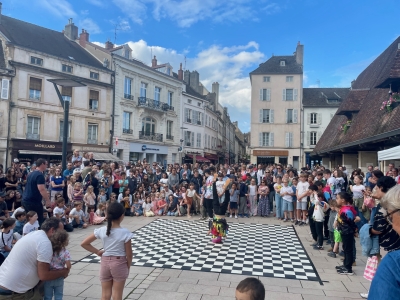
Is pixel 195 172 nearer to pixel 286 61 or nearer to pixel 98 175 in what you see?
pixel 98 175

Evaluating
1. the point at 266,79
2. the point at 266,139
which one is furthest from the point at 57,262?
the point at 266,79

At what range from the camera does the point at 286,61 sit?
117ft

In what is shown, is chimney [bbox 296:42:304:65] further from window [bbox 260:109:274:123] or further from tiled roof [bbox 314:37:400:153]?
tiled roof [bbox 314:37:400:153]

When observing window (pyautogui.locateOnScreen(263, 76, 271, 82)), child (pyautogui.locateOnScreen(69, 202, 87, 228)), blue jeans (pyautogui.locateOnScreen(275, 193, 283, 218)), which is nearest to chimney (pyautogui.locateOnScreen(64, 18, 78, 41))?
window (pyautogui.locateOnScreen(263, 76, 271, 82))

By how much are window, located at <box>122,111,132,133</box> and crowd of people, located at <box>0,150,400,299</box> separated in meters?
14.3

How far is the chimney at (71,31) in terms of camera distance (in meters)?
28.7

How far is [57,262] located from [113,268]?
0.64 meters

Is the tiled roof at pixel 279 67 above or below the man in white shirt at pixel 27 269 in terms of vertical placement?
above

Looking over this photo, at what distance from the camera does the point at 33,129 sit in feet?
72.3

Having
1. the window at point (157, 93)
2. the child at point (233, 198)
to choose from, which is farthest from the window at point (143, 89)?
the child at point (233, 198)

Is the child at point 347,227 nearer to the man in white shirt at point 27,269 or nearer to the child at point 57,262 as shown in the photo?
the child at point 57,262

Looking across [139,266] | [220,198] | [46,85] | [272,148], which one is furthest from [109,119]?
[139,266]

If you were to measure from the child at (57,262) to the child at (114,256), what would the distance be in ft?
0.85

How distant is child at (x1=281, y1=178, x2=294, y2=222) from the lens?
10266 millimetres
